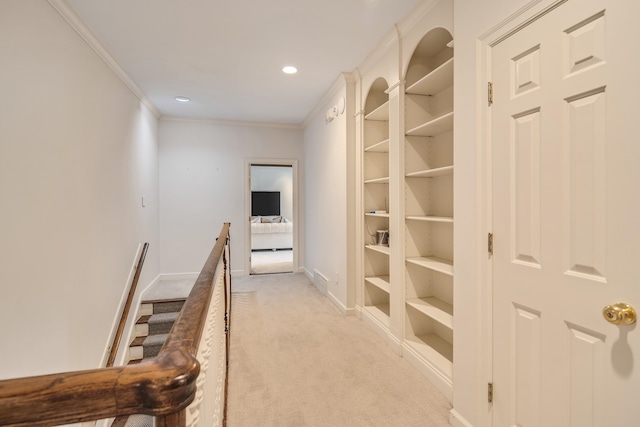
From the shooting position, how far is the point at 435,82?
2.43 meters

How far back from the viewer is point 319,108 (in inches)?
179

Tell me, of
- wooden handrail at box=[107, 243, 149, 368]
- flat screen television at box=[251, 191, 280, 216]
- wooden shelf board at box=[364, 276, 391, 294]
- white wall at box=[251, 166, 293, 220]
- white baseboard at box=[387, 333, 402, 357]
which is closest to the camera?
white baseboard at box=[387, 333, 402, 357]

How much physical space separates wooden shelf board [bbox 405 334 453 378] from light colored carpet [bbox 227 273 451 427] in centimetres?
15

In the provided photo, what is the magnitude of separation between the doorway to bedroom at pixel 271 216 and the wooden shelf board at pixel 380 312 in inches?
139

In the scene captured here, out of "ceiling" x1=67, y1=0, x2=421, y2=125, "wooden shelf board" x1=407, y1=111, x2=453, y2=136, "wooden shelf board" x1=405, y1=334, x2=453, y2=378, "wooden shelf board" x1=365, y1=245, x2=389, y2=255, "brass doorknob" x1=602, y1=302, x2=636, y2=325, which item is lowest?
"wooden shelf board" x1=405, y1=334, x2=453, y2=378

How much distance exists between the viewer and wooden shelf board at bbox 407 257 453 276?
85.9 inches

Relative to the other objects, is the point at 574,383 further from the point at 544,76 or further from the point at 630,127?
the point at 544,76

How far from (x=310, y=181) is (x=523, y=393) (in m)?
4.23

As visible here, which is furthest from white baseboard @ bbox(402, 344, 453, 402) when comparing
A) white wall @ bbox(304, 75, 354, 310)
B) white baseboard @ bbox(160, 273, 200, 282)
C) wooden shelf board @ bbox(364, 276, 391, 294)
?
white baseboard @ bbox(160, 273, 200, 282)

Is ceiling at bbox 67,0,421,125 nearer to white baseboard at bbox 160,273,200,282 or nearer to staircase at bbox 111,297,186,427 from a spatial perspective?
staircase at bbox 111,297,186,427

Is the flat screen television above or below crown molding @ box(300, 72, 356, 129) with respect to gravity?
below

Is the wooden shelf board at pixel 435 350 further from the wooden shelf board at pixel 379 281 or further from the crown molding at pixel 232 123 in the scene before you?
the crown molding at pixel 232 123

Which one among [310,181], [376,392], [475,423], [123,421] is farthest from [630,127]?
[310,181]

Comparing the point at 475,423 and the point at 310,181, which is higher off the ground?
the point at 310,181
